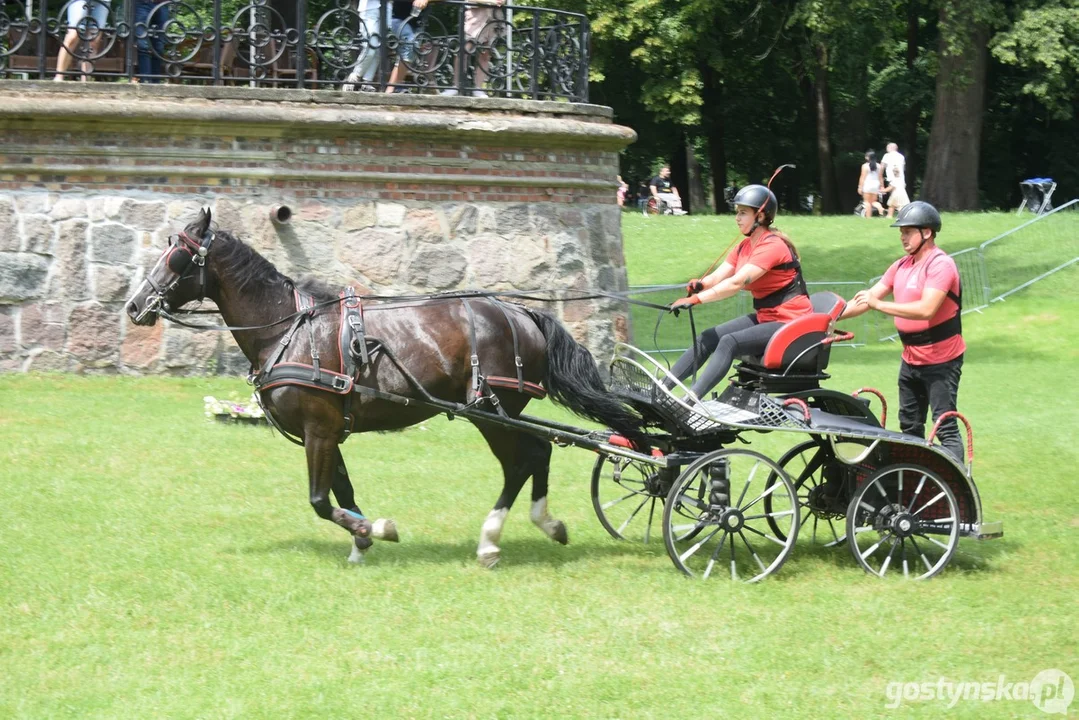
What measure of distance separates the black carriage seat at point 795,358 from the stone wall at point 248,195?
6508mm

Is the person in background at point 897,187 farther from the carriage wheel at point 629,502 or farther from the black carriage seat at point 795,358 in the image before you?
the black carriage seat at point 795,358

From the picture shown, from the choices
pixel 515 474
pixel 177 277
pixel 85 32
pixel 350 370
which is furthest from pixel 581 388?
pixel 85 32

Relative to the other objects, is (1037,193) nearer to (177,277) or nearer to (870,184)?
(870,184)

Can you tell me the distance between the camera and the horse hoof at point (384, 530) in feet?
24.6

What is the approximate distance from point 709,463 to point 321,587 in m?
2.19

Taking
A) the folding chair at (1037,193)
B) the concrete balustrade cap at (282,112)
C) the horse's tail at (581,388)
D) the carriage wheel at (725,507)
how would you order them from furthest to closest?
1. the folding chair at (1037,193)
2. the concrete balustrade cap at (282,112)
3. the horse's tail at (581,388)
4. the carriage wheel at (725,507)

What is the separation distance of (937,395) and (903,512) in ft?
2.65

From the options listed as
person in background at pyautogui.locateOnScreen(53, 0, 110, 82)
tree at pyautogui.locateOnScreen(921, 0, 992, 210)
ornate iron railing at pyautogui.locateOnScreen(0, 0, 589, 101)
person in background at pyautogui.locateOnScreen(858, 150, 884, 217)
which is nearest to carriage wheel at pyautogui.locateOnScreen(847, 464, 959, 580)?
ornate iron railing at pyautogui.locateOnScreen(0, 0, 589, 101)

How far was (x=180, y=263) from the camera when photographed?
7441 mm

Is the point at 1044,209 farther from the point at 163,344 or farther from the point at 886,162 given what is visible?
the point at 163,344

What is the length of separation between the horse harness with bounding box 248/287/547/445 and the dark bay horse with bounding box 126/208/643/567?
0.04 feet

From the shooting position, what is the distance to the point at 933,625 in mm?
6445

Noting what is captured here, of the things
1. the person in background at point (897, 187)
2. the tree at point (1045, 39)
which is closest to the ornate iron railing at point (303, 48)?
the person in background at point (897, 187)

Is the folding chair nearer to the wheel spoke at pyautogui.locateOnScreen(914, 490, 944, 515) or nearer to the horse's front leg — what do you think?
the wheel spoke at pyautogui.locateOnScreen(914, 490, 944, 515)
